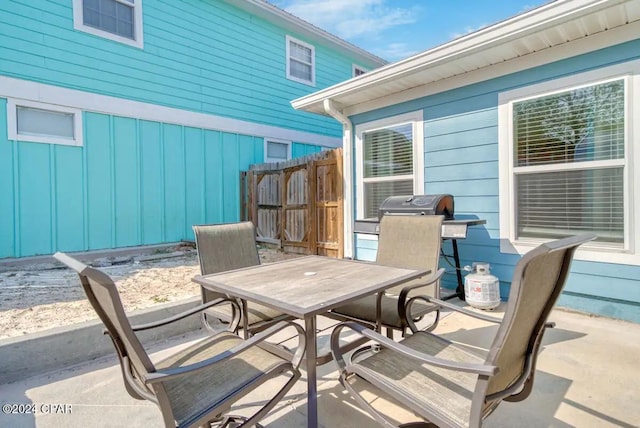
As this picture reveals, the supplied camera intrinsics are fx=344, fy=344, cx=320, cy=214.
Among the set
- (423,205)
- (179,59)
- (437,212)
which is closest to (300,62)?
(179,59)

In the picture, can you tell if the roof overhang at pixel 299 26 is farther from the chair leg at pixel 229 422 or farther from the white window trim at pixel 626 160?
the chair leg at pixel 229 422

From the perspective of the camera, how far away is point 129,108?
6.11 meters

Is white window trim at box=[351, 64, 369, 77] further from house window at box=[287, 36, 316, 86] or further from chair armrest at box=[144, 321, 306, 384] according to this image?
chair armrest at box=[144, 321, 306, 384]

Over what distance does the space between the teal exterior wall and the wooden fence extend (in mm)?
636

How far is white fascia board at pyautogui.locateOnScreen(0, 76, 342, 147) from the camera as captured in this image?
511 centimetres

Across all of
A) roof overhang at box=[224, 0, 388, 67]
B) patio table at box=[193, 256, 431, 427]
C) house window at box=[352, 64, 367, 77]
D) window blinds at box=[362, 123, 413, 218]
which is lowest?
patio table at box=[193, 256, 431, 427]

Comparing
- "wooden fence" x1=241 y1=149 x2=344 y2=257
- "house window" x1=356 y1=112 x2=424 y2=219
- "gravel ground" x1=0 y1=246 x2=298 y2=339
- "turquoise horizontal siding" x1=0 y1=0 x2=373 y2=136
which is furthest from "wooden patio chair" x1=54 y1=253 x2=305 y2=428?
"turquoise horizontal siding" x1=0 y1=0 x2=373 y2=136

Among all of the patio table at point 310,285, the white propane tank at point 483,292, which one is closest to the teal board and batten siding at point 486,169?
the white propane tank at point 483,292

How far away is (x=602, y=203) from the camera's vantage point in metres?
3.29

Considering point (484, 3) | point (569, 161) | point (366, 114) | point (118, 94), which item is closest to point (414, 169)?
point (366, 114)

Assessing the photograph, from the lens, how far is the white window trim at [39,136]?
502cm

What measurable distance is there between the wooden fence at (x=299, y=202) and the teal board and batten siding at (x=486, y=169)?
1623 mm

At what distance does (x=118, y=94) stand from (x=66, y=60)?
0.82 meters

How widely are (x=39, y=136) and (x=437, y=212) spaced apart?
233 inches
